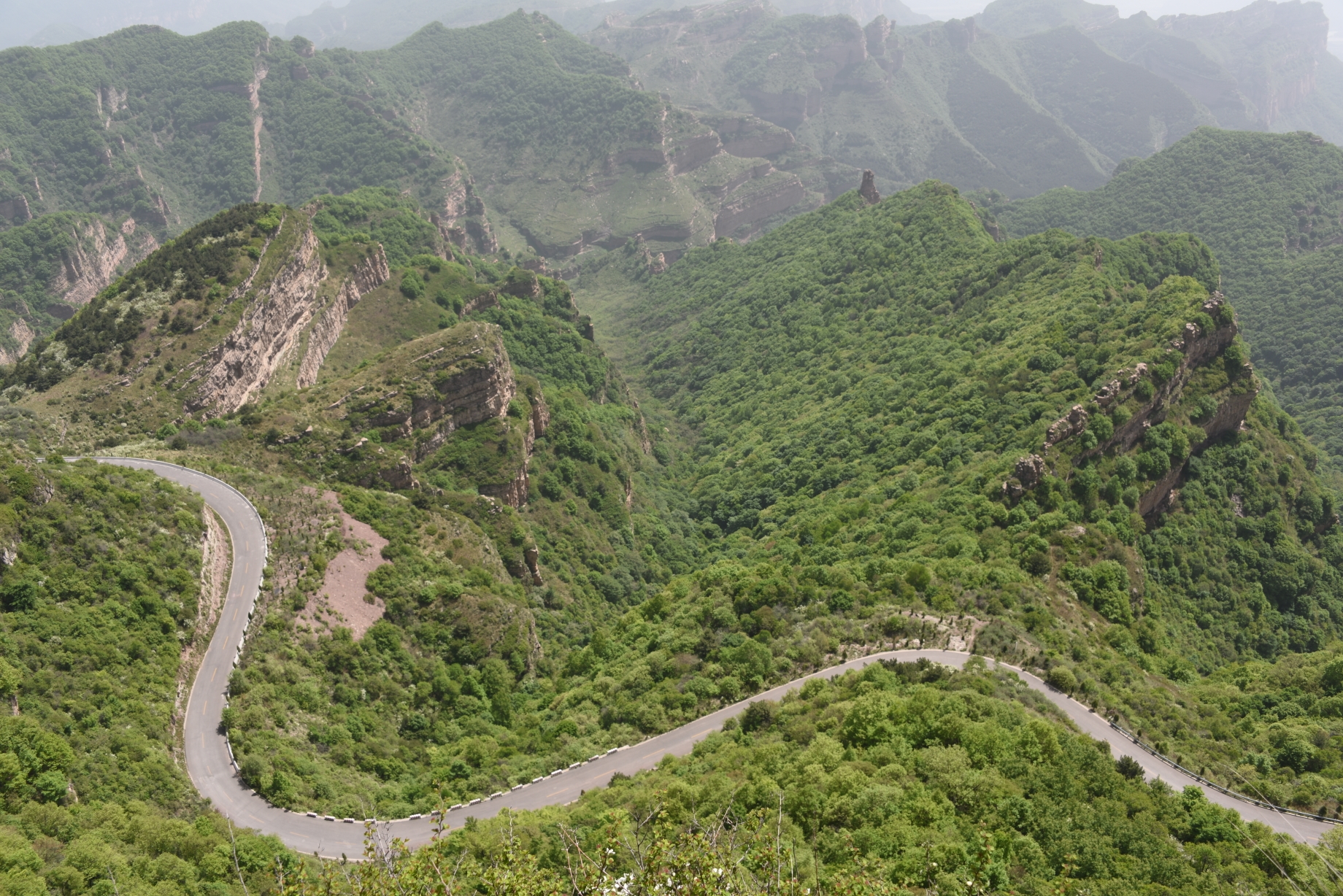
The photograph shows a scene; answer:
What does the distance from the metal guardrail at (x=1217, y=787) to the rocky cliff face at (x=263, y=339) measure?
365ft

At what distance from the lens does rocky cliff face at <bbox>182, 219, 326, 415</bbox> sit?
114 m

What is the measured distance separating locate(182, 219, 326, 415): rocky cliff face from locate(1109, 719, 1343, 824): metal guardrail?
11132 centimetres

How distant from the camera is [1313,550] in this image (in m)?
109

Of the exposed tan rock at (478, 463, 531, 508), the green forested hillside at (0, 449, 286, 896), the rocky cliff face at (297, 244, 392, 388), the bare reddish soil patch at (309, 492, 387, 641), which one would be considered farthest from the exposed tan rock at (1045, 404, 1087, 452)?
the rocky cliff face at (297, 244, 392, 388)

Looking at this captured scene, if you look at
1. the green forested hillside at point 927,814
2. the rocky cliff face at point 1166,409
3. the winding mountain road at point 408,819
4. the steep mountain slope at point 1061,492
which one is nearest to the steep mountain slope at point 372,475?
the winding mountain road at point 408,819

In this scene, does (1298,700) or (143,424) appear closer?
(1298,700)

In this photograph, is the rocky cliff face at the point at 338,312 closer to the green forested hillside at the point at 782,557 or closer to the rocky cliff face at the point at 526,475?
the green forested hillside at the point at 782,557

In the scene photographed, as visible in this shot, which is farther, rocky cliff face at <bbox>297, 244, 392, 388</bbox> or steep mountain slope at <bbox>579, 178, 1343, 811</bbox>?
rocky cliff face at <bbox>297, 244, 392, 388</bbox>

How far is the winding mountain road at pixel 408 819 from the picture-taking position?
55688mm

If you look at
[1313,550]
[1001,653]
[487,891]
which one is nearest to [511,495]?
[1001,653]

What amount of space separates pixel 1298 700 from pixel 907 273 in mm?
128716

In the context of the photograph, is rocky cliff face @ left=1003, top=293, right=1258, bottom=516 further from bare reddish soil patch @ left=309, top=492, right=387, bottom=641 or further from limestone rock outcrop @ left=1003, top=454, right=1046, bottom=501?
bare reddish soil patch @ left=309, top=492, right=387, bottom=641

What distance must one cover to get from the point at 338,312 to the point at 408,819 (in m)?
109

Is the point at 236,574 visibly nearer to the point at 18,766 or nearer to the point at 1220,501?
the point at 18,766
